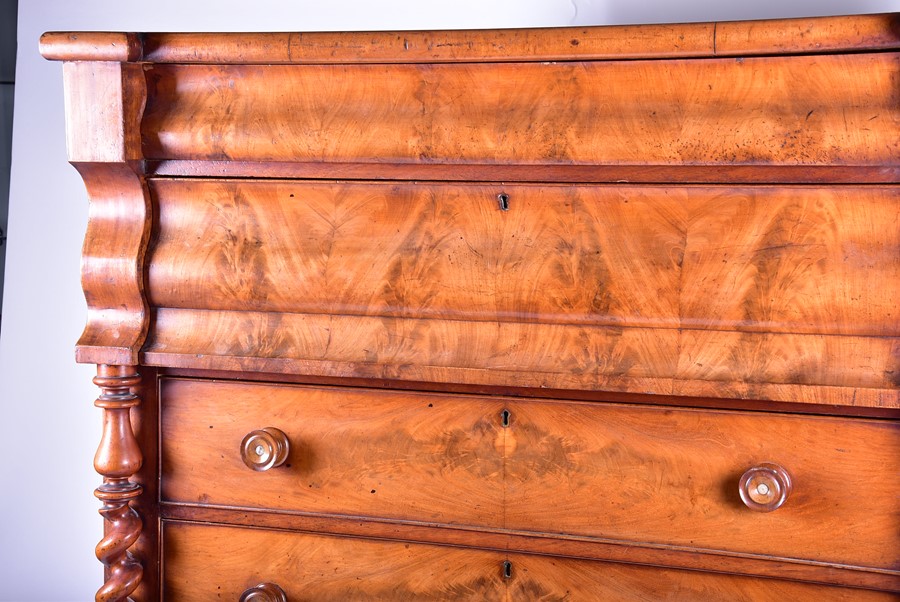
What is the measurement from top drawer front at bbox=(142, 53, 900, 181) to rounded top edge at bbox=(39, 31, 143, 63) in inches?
3.2

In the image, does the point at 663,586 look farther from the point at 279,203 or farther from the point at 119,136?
the point at 119,136

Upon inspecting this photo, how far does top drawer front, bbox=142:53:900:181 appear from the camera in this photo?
141cm

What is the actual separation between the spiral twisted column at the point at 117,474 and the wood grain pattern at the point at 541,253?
0.57 feet

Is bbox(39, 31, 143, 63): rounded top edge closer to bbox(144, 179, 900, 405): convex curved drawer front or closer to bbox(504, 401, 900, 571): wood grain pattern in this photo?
bbox(144, 179, 900, 405): convex curved drawer front

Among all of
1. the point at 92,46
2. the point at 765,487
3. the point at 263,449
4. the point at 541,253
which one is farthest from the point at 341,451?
the point at 92,46

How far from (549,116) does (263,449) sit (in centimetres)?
78

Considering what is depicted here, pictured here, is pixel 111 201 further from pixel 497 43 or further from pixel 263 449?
pixel 497 43

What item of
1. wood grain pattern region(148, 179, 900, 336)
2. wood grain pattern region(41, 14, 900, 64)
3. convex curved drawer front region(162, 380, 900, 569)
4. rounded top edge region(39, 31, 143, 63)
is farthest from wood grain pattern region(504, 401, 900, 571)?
rounded top edge region(39, 31, 143, 63)

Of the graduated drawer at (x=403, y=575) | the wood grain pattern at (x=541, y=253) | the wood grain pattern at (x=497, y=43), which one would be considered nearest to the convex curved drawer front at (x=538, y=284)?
the wood grain pattern at (x=541, y=253)

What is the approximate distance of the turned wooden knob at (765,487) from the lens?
1.42 meters

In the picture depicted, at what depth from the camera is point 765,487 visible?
4.70ft

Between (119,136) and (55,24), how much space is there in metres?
1.12

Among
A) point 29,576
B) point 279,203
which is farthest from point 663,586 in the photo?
point 29,576

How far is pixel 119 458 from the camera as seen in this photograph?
160cm
